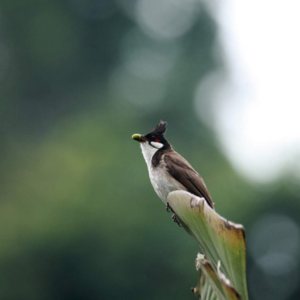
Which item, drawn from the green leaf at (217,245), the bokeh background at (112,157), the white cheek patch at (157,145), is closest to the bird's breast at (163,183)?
the white cheek patch at (157,145)

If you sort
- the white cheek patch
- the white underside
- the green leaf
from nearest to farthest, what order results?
the green leaf → the white underside → the white cheek patch

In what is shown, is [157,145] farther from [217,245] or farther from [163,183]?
[217,245]

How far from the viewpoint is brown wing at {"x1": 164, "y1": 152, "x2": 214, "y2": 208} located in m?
4.22

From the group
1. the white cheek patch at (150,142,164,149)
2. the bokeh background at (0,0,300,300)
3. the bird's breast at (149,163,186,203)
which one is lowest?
the bird's breast at (149,163,186,203)

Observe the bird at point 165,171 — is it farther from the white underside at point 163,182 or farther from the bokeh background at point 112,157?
the bokeh background at point 112,157

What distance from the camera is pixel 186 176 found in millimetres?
4293

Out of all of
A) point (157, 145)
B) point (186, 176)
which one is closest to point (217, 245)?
point (186, 176)

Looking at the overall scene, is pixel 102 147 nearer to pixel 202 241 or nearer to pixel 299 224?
pixel 299 224

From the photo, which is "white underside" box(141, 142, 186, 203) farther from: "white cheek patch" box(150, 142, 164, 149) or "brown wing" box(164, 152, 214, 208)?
"white cheek patch" box(150, 142, 164, 149)

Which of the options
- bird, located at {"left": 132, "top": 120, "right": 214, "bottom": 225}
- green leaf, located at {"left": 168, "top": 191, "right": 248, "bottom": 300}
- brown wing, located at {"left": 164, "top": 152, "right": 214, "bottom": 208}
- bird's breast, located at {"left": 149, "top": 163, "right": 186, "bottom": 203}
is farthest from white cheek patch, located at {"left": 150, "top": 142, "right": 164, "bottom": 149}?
green leaf, located at {"left": 168, "top": 191, "right": 248, "bottom": 300}

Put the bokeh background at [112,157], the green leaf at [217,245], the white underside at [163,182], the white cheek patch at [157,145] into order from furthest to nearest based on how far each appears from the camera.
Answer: the bokeh background at [112,157] → the white cheek patch at [157,145] → the white underside at [163,182] → the green leaf at [217,245]

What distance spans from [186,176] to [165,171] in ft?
0.41

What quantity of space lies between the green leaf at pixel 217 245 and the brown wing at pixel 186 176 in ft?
6.71

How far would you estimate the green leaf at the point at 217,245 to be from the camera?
5.71 ft
